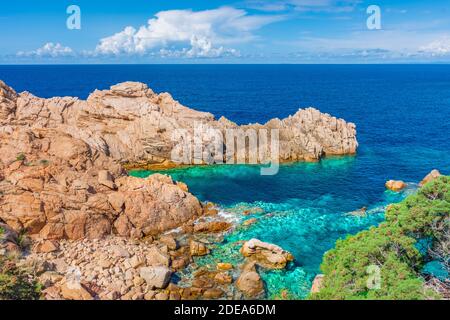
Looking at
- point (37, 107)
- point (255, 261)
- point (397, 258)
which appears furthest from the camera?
point (37, 107)

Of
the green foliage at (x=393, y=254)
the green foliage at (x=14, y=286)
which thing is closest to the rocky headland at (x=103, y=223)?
the green foliage at (x=14, y=286)

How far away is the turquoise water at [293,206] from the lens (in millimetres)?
37844

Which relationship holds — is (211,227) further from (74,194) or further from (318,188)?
(318,188)

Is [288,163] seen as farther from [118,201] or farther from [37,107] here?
[37,107]

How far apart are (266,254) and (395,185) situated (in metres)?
29.5

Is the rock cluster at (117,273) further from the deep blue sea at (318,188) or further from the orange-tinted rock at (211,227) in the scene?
the orange-tinted rock at (211,227)

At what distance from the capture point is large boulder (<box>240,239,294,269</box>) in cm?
3716

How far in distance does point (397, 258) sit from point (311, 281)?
12.7 meters

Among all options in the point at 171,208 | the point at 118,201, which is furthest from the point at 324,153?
the point at 118,201

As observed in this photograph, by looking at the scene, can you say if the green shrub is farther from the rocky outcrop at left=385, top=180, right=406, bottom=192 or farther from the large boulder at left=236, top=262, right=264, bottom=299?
the rocky outcrop at left=385, top=180, right=406, bottom=192

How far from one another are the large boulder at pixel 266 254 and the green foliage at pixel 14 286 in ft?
64.7

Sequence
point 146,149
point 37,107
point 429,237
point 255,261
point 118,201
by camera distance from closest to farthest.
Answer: point 429,237 < point 255,261 < point 118,201 < point 146,149 < point 37,107

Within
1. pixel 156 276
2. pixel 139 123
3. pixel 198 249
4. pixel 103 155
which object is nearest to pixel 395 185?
pixel 198 249
